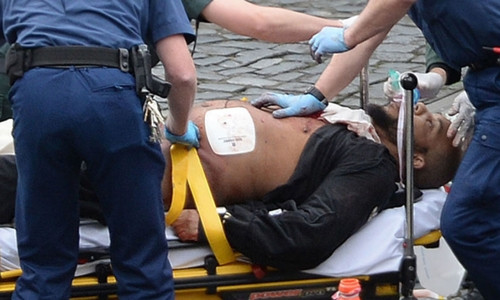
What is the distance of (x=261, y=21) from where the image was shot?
14.7 feet

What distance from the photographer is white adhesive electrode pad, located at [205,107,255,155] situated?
13.9 feet

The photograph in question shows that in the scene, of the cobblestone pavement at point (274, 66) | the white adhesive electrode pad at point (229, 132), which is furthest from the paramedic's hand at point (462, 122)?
the cobblestone pavement at point (274, 66)

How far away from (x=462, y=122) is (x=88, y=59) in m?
1.72

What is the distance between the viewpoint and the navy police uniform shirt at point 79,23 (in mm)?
3354

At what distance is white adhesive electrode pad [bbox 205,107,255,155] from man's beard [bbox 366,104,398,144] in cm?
60

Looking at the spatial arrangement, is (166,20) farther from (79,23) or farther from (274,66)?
(274,66)

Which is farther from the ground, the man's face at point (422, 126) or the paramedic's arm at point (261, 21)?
the paramedic's arm at point (261, 21)

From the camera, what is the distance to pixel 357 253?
4.03m

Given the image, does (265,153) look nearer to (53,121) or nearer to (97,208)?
(97,208)

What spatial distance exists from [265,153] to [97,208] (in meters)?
0.71

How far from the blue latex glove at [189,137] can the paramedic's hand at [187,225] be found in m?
0.26

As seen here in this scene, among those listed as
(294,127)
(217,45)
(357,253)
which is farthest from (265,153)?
(217,45)

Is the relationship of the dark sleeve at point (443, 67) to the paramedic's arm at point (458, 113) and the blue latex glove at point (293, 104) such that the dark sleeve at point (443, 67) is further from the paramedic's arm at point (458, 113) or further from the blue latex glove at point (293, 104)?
the blue latex glove at point (293, 104)

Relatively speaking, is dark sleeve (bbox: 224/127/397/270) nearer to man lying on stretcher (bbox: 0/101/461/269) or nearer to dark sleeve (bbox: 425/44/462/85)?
man lying on stretcher (bbox: 0/101/461/269)
